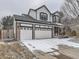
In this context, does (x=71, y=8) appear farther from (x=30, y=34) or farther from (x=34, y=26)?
(x=30, y=34)

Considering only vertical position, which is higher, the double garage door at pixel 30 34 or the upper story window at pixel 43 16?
the upper story window at pixel 43 16

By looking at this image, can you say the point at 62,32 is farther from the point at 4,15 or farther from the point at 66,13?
the point at 4,15

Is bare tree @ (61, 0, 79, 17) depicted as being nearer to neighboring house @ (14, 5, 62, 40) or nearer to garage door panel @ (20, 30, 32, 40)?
neighboring house @ (14, 5, 62, 40)

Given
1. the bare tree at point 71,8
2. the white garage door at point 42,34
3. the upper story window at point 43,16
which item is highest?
the bare tree at point 71,8

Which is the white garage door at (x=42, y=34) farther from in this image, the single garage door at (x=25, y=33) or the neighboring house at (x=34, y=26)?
the single garage door at (x=25, y=33)

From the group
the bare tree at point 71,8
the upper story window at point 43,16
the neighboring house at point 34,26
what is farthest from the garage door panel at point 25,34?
the bare tree at point 71,8

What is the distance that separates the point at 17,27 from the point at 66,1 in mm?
17821

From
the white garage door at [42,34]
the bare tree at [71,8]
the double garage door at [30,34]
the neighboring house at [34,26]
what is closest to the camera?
the neighboring house at [34,26]

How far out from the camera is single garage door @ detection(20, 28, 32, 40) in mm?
19413

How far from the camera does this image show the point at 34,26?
2178cm

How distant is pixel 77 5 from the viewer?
29781mm

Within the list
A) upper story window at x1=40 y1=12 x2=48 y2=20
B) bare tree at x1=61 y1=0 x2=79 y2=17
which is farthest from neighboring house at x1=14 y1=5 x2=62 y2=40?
bare tree at x1=61 y1=0 x2=79 y2=17

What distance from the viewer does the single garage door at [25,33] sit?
1941 cm

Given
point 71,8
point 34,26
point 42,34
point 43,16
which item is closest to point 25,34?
point 34,26
